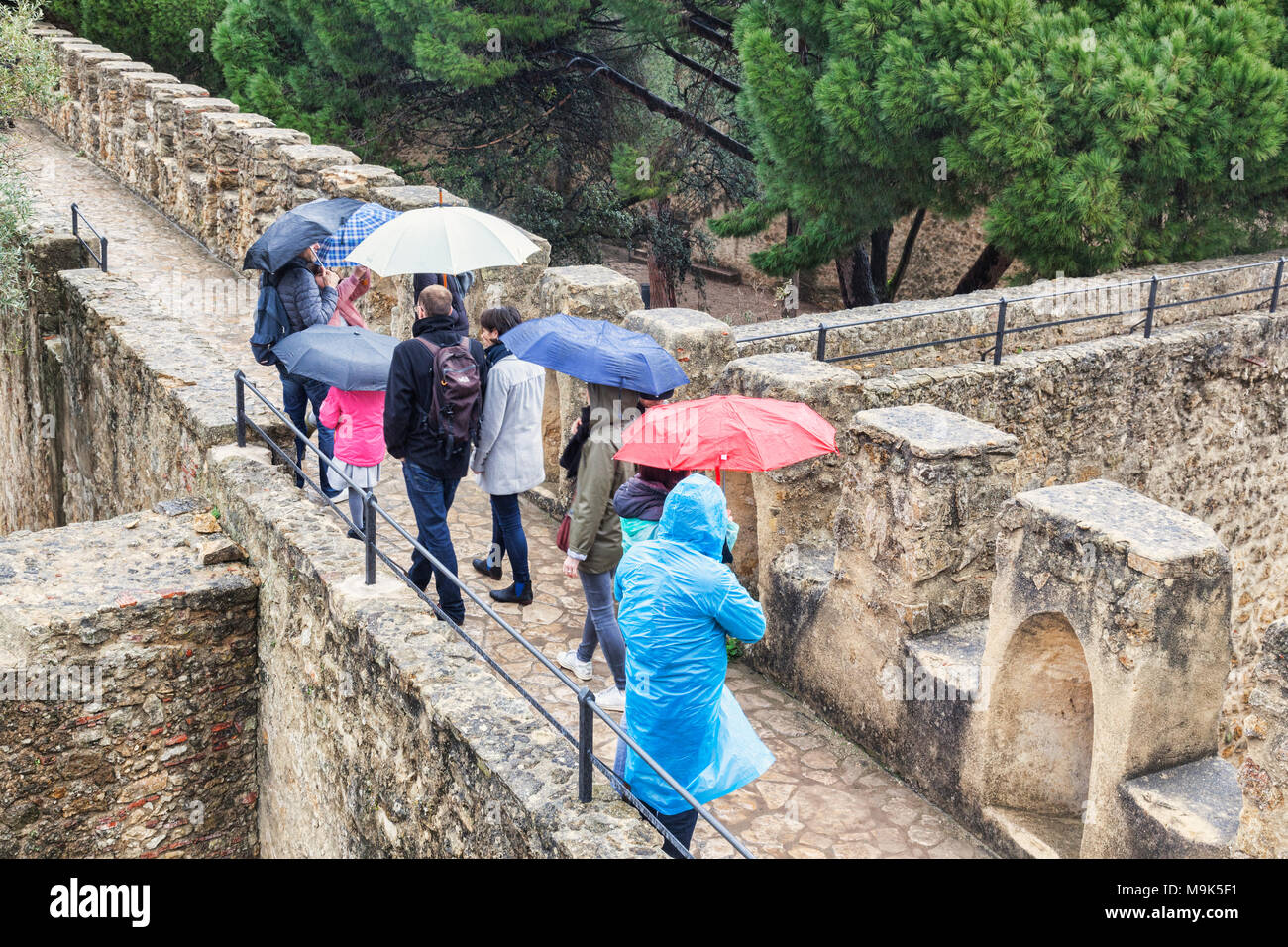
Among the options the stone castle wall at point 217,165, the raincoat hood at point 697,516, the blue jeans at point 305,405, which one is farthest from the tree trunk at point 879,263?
the raincoat hood at point 697,516

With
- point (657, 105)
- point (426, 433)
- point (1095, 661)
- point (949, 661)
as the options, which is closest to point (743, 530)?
point (949, 661)

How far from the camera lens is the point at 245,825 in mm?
6941

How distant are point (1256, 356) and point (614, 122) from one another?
450 inches

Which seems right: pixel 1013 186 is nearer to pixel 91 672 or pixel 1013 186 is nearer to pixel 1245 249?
pixel 1245 249

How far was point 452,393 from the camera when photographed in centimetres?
622

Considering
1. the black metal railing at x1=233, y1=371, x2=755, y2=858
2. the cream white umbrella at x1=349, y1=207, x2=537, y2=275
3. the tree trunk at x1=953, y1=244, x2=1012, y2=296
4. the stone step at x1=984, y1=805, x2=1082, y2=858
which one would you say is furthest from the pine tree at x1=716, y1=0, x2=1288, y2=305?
the stone step at x1=984, y1=805, x2=1082, y2=858

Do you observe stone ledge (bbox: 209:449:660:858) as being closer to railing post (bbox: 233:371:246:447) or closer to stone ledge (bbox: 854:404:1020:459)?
railing post (bbox: 233:371:246:447)

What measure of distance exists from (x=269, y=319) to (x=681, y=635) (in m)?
4.65

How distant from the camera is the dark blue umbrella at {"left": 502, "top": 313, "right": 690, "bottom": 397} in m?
6.05

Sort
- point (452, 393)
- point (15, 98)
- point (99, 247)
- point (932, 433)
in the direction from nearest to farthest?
point (932, 433), point (452, 393), point (99, 247), point (15, 98)

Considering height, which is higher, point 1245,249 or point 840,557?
point 1245,249

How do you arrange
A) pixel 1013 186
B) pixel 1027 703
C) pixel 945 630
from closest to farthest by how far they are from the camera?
1. pixel 1027 703
2. pixel 945 630
3. pixel 1013 186

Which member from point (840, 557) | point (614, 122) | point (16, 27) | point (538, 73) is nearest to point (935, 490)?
point (840, 557)

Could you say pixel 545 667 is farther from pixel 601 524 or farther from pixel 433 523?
pixel 433 523
